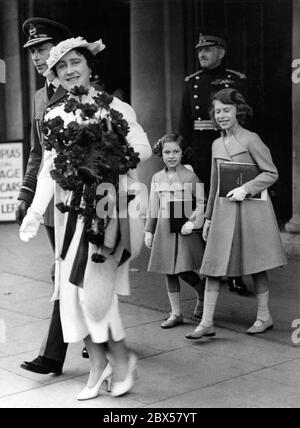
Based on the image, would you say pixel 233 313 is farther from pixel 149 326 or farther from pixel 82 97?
pixel 82 97

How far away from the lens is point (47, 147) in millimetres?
4297

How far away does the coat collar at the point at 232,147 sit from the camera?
561 cm

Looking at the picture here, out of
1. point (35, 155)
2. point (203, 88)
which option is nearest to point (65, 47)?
point (35, 155)

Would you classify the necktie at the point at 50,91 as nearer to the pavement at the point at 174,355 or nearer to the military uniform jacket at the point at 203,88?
the pavement at the point at 174,355

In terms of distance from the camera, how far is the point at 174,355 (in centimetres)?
520

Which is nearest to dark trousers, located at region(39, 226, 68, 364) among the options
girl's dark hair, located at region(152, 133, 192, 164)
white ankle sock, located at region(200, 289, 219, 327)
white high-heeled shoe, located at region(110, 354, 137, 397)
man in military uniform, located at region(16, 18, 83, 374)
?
white high-heeled shoe, located at region(110, 354, 137, 397)

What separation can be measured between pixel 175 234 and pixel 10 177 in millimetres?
6072

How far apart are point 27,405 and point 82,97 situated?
1.71m

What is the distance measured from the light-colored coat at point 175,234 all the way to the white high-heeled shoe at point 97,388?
1472 millimetres

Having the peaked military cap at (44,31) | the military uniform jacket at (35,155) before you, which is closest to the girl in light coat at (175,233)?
the military uniform jacket at (35,155)

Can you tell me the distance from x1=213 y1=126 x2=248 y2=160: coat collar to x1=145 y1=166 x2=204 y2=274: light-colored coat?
0.35 meters

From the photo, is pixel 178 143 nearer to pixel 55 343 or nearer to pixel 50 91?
pixel 50 91

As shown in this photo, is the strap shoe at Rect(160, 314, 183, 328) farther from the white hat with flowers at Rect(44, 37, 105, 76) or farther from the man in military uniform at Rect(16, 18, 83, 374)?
the white hat with flowers at Rect(44, 37, 105, 76)

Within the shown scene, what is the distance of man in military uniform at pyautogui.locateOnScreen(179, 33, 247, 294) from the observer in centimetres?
696
